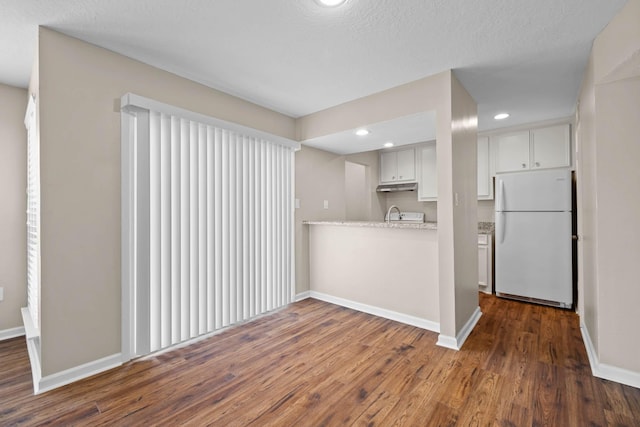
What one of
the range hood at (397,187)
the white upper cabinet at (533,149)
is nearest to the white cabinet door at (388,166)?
the range hood at (397,187)

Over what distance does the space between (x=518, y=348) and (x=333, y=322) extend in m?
1.67

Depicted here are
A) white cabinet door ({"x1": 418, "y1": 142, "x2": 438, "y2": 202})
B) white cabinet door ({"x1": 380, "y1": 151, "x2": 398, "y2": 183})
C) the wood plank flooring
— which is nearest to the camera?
the wood plank flooring

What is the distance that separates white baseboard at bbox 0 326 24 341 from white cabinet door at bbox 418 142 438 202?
209 inches

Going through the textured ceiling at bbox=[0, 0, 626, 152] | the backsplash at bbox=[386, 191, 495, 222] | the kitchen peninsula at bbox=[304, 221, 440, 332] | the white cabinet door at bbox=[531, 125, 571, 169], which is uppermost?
the textured ceiling at bbox=[0, 0, 626, 152]

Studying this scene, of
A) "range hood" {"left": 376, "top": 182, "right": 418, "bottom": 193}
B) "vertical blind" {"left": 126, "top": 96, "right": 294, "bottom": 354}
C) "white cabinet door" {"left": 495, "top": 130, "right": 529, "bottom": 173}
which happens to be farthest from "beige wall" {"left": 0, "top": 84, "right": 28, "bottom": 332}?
"white cabinet door" {"left": 495, "top": 130, "right": 529, "bottom": 173}

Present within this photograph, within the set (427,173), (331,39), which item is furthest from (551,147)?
(331,39)

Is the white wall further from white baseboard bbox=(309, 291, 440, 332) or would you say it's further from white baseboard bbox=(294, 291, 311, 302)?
white baseboard bbox=(294, 291, 311, 302)

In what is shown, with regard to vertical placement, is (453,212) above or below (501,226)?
above

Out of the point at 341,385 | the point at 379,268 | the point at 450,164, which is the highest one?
the point at 450,164

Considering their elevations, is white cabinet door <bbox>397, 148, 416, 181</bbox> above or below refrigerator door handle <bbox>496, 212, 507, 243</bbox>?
above

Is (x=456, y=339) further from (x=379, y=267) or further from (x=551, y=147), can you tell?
(x=551, y=147)

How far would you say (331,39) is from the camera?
2.04m

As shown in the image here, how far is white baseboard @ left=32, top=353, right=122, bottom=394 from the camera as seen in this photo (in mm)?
1887

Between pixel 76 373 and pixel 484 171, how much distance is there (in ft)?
16.6
